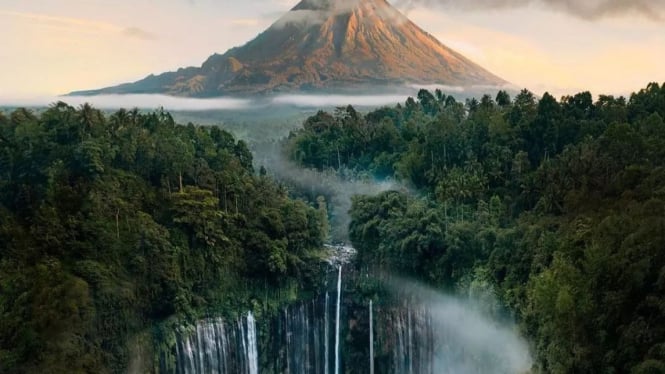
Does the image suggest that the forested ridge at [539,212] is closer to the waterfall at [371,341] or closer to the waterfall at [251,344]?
the waterfall at [371,341]

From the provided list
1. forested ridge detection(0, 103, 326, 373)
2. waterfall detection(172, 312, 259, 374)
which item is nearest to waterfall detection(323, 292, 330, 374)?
forested ridge detection(0, 103, 326, 373)

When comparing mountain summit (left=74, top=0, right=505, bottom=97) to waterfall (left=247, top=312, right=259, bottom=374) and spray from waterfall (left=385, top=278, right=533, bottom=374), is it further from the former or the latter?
waterfall (left=247, top=312, right=259, bottom=374)

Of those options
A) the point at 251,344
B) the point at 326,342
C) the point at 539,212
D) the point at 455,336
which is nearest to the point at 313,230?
the point at 326,342

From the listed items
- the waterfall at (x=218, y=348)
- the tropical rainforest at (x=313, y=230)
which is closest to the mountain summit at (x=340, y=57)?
the tropical rainforest at (x=313, y=230)

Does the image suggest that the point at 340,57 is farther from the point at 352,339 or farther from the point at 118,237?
the point at 118,237

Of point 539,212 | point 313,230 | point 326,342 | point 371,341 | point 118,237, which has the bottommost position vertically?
point 326,342

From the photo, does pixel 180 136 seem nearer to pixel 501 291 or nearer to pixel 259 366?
pixel 259 366
